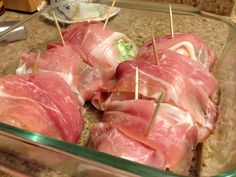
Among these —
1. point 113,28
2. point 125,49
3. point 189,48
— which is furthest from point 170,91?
point 113,28

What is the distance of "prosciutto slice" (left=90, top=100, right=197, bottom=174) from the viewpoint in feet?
2.09

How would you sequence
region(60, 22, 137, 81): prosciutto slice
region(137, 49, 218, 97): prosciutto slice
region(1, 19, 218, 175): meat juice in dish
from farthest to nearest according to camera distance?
region(60, 22, 137, 81): prosciutto slice, region(137, 49, 218, 97): prosciutto slice, region(1, 19, 218, 175): meat juice in dish

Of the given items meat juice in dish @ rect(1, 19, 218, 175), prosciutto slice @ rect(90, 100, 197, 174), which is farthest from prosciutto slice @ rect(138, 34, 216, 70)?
prosciutto slice @ rect(90, 100, 197, 174)

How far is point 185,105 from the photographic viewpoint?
752mm

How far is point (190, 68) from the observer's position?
2.73 ft

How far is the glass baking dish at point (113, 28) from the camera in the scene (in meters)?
0.54

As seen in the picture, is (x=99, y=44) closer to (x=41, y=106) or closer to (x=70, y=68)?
(x=70, y=68)

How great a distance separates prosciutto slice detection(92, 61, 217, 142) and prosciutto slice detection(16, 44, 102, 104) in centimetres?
10

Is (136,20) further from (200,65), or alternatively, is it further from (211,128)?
(211,128)

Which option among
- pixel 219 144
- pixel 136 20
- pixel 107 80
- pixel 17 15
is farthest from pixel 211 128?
pixel 17 15

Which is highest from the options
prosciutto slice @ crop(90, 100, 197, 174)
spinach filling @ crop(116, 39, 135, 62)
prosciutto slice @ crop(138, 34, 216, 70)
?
prosciutto slice @ crop(138, 34, 216, 70)

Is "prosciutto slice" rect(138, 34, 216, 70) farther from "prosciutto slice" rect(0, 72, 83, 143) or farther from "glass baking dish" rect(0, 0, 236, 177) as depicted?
"prosciutto slice" rect(0, 72, 83, 143)

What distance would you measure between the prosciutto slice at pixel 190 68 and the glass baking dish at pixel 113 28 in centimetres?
5

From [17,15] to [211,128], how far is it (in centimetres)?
88
